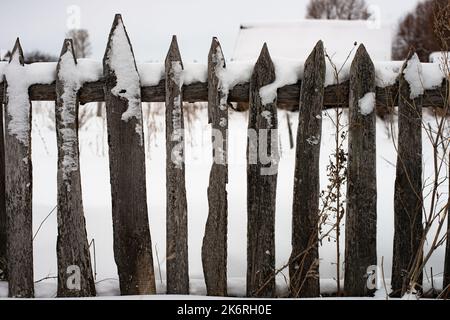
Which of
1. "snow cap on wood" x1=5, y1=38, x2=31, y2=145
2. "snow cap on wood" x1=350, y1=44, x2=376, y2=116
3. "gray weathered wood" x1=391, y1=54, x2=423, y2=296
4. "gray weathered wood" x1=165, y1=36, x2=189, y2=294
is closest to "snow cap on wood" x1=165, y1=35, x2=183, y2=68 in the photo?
"gray weathered wood" x1=165, y1=36, x2=189, y2=294

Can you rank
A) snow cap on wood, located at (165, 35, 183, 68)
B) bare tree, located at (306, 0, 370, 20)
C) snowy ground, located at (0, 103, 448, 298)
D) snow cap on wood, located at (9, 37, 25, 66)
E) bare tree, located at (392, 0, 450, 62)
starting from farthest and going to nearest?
bare tree, located at (306, 0, 370, 20) → bare tree, located at (392, 0, 450, 62) → snowy ground, located at (0, 103, 448, 298) → snow cap on wood, located at (9, 37, 25, 66) → snow cap on wood, located at (165, 35, 183, 68)

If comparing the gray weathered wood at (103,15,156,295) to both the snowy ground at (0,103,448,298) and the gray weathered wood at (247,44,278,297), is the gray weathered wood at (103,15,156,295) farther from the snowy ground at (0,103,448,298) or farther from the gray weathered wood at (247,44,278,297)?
the gray weathered wood at (247,44,278,297)

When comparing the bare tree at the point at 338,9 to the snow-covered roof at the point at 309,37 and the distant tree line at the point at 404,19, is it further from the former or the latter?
the snow-covered roof at the point at 309,37

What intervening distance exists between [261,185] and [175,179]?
480 millimetres

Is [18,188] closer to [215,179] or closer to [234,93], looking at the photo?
[215,179]

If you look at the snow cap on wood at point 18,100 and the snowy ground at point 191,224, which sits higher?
the snow cap on wood at point 18,100

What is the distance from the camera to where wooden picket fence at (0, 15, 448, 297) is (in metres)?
2.45

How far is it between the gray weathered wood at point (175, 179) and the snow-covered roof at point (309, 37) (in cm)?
1123

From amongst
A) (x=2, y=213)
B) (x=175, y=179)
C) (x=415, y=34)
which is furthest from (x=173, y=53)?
(x=415, y=34)

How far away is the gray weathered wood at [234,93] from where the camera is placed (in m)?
2.48

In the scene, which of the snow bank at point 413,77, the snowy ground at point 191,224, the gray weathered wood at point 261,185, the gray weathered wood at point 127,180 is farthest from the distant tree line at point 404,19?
the gray weathered wood at point 127,180

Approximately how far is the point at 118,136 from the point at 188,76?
1.67ft

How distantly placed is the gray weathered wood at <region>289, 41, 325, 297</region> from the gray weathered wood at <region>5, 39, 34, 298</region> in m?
1.51

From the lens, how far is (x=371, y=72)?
2.44m
